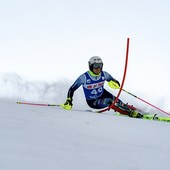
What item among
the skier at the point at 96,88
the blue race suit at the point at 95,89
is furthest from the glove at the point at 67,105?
the blue race suit at the point at 95,89

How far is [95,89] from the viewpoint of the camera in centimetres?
739

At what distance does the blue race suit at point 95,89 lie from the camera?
7.25 m

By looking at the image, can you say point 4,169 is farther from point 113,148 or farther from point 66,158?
point 113,148

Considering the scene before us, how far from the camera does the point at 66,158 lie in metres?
2.15

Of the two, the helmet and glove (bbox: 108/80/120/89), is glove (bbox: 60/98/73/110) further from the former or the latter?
glove (bbox: 108/80/120/89)

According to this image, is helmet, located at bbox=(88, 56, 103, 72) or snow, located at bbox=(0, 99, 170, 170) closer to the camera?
snow, located at bbox=(0, 99, 170, 170)

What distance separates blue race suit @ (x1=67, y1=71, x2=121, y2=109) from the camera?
7254mm

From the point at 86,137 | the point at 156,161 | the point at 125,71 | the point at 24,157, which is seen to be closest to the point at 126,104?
the point at 125,71

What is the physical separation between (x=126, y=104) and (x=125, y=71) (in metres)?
0.79

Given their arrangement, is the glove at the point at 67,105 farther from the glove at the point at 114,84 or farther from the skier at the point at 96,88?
the glove at the point at 114,84

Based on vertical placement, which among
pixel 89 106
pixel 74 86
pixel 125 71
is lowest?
pixel 89 106

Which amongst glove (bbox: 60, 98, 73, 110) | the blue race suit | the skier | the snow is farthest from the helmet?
the snow

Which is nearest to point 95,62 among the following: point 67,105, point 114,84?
point 114,84

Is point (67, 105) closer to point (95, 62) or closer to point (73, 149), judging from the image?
point (95, 62)
